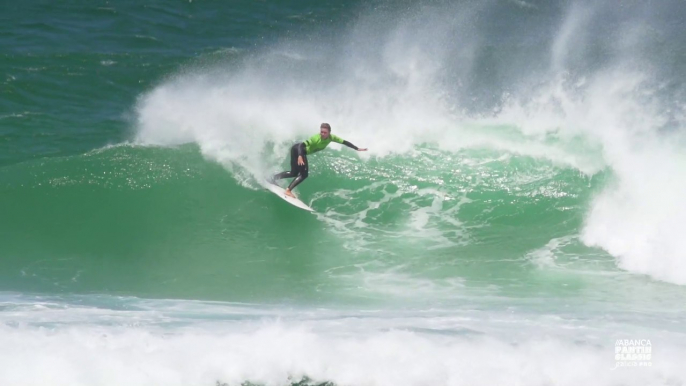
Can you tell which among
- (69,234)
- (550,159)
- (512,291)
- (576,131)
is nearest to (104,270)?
(69,234)

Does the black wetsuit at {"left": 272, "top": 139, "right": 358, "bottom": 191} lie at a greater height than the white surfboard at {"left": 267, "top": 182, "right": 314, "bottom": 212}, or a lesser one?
greater

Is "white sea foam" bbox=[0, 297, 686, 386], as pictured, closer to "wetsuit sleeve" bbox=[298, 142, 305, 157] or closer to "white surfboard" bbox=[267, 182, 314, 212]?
"white surfboard" bbox=[267, 182, 314, 212]

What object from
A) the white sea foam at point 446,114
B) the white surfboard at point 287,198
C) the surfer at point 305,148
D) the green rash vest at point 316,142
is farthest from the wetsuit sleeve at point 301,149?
the white sea foam at point 446,114

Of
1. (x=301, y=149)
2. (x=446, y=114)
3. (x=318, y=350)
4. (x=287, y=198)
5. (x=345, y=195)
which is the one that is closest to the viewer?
(x=318, y=350)

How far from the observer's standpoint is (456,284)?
34.6ft

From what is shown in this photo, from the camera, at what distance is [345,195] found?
13.1 m

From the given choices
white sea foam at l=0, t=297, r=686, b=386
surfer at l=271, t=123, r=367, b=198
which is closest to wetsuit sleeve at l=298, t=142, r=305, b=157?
surfer at l=271, t=123, r=367, b=198

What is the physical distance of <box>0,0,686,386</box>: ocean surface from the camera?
25.9ft

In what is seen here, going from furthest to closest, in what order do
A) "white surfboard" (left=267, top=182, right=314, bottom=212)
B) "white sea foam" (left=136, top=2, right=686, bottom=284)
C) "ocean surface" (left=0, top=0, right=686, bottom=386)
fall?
"white sea foam" (left=136, top=2, right=686, bottom=284) < "white surfboard" (left=267, top=182, right=314, bottom=212) < "ocean surface" (left=0, top=0, right=686, bottom=386)

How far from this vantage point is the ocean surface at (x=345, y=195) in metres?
7.90

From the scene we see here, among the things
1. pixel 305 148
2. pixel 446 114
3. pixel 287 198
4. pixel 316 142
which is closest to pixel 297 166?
pixel 305 148

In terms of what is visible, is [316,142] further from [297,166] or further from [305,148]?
[297,166]

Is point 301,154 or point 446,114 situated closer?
point 301,154

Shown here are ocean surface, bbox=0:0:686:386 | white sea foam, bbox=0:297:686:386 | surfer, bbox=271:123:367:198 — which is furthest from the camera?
surfer, bbox=271:123:367:198
